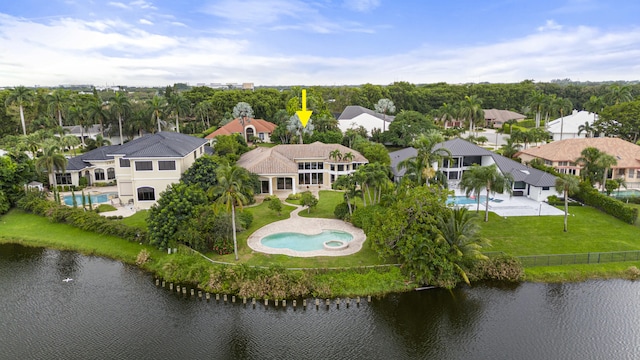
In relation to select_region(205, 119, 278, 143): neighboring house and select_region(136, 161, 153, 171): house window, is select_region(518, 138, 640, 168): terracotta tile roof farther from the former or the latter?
select_region(136, 161, 153, 171): house window

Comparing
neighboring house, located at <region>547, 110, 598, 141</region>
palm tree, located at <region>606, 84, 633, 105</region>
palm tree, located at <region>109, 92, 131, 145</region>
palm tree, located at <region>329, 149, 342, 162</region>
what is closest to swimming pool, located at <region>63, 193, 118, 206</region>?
palm tree, located at <region>109, 92, 131, 145</region>

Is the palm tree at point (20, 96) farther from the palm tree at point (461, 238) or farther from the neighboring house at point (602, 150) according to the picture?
the neighboring house at point (602, 150)

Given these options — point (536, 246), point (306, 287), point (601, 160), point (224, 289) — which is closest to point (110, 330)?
point (224, 289)

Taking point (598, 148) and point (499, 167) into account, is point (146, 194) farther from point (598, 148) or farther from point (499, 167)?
point (598, 148)

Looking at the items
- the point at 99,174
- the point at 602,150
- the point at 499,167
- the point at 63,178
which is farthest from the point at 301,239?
the point at 602,150

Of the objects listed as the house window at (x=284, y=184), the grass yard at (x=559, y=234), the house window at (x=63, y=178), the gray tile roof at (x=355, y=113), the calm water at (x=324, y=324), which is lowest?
the calm water at (x=324, y=324)

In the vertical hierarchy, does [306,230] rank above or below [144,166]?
below

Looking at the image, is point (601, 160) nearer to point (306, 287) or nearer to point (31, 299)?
point (306, 287)

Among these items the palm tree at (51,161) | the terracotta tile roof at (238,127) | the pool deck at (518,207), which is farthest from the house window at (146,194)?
the pool deck at (518,207)
